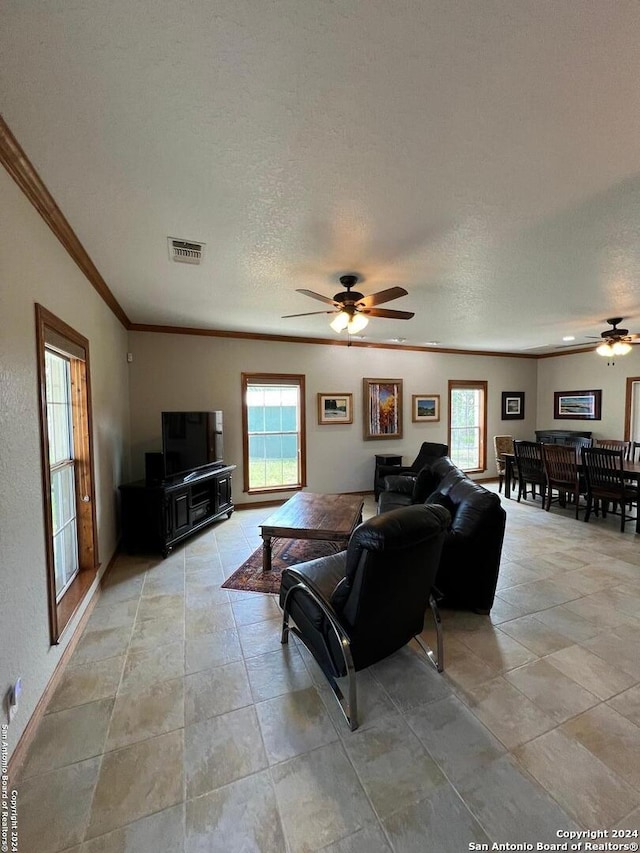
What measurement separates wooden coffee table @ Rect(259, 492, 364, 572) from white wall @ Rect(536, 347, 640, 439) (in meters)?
5.81

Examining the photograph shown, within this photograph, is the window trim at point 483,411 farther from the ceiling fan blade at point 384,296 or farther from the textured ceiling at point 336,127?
the ceiling fan blade at point 384,296

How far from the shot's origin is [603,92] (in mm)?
1300

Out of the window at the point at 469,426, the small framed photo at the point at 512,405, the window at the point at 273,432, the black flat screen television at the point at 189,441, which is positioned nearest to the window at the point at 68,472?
the black flat screen television at the point at 189,441

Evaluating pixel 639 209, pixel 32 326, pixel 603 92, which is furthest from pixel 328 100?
pixel 639 209

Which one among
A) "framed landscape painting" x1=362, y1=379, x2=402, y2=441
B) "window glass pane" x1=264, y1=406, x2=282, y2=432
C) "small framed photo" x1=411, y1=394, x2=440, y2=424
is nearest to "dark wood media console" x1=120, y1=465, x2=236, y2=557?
"window glass pane" x1=264, y1=406, x2=282, y2=432

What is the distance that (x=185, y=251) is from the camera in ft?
8.55

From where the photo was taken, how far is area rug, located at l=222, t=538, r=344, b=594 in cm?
314

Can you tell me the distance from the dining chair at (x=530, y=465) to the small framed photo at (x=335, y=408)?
9.31ft

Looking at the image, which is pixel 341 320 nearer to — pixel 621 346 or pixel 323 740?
pixel 323 740

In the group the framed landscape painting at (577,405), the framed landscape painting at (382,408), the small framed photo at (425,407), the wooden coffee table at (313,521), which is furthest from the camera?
the framed landscape painting at (577,405)

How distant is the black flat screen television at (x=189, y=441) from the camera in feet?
13.2

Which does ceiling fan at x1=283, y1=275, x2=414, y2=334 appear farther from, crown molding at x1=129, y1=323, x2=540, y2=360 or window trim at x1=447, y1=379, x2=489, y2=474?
window trim at x1=447, y1=379, x2=489, y2=474

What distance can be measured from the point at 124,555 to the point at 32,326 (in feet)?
9.18

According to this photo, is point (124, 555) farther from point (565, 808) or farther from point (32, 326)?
point (565, 808)
